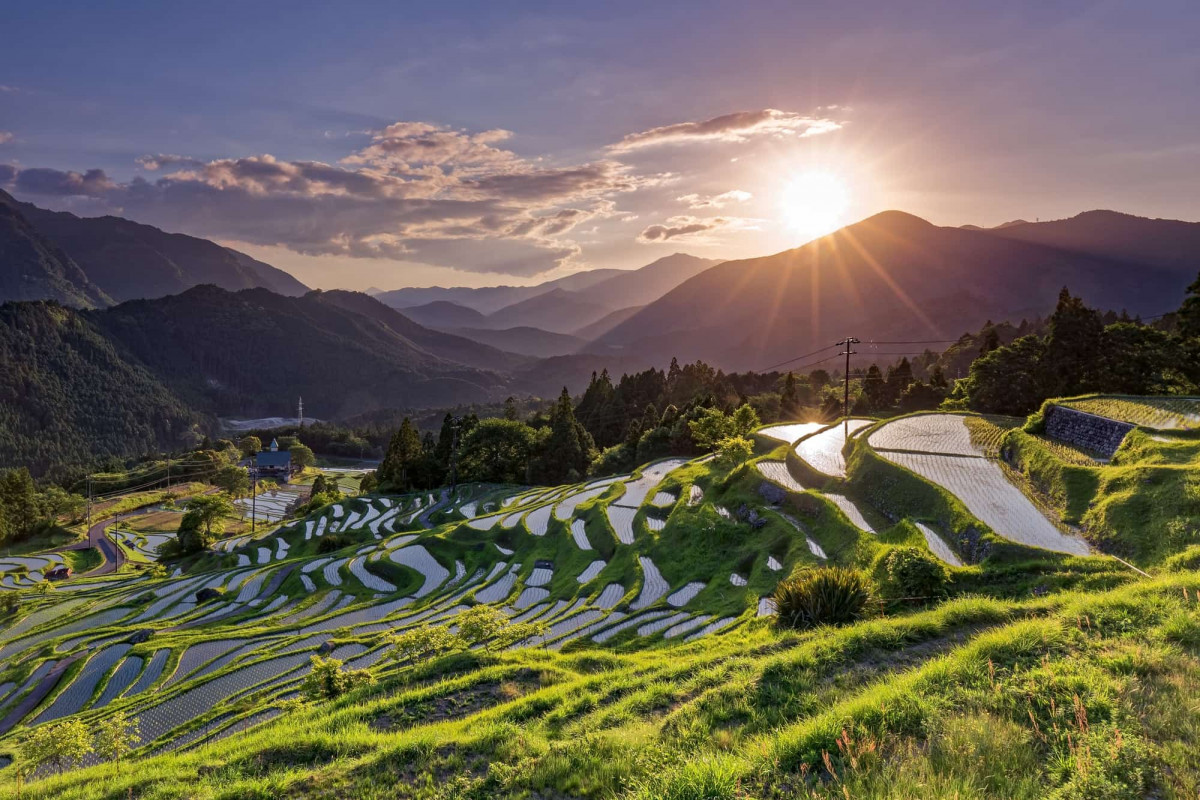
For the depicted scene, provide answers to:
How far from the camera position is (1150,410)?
28125 millimetres

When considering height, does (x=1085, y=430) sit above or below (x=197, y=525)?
above

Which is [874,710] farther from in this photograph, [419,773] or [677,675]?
[419,773]

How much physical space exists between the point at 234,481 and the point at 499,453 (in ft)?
262

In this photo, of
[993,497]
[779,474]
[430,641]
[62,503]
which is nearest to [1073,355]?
[779,474]

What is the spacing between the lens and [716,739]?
7.63m

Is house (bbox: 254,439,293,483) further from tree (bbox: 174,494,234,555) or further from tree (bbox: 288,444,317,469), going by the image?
tree (bbox: 174,494,234,555)

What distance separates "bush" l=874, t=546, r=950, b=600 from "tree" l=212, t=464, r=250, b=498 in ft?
470

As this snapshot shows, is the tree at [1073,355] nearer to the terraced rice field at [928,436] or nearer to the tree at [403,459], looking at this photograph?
the terraced rice field at [928,436]

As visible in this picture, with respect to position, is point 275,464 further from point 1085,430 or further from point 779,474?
point 1085,430

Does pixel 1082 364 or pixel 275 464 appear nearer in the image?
pixel 1082 364

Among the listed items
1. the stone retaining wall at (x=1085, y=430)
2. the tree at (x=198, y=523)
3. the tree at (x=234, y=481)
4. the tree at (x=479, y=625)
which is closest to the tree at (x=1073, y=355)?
the stone retaining wall at (x=1085, y=430)

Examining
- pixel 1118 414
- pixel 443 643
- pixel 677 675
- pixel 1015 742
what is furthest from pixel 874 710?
pixel 1118 414

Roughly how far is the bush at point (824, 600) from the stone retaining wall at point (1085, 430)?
62.7 ft

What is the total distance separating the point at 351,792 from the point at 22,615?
6486 cm
